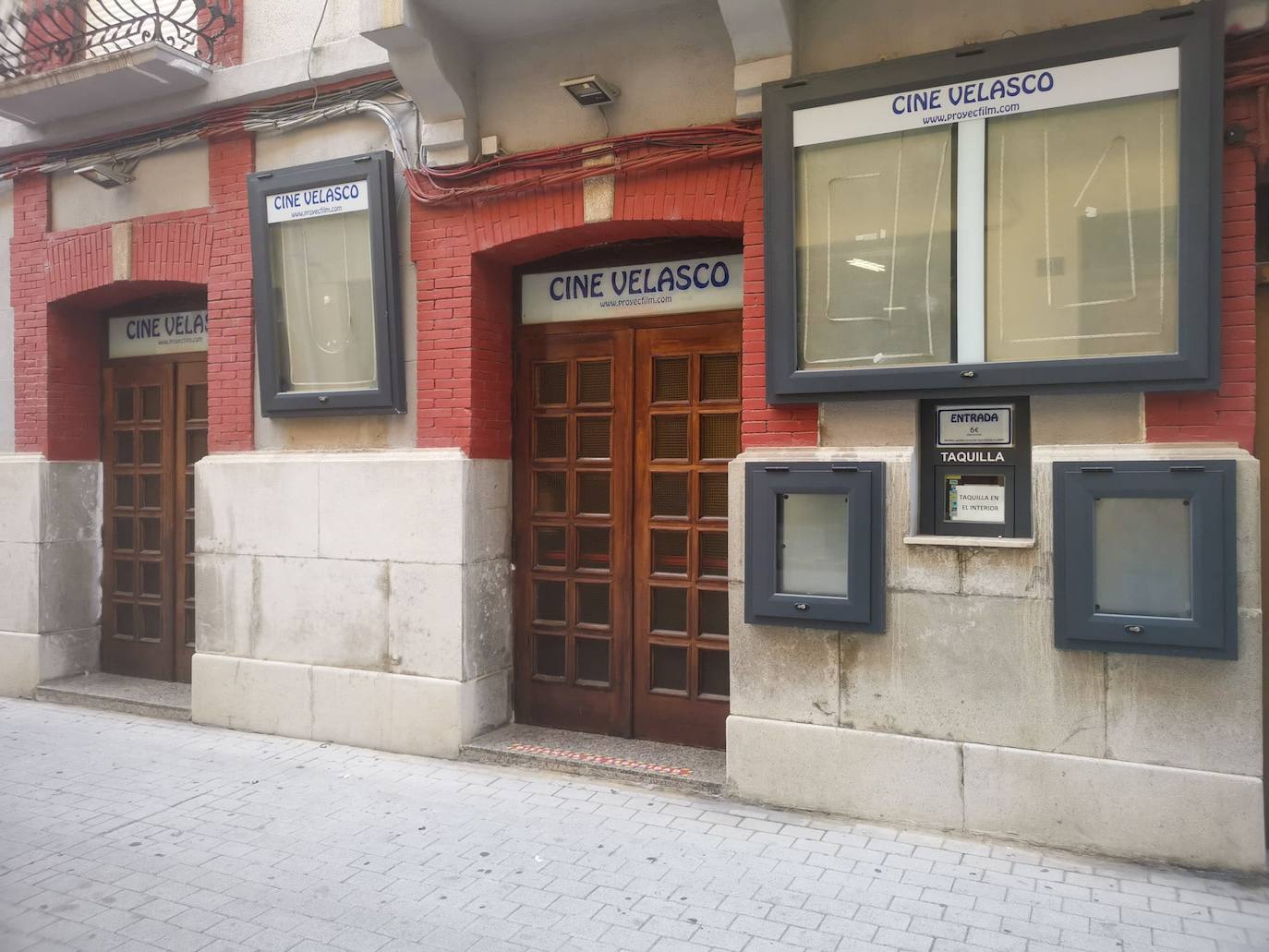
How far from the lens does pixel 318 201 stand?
6.68m

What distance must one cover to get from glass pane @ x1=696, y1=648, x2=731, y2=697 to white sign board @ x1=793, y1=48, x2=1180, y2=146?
10.5 feet

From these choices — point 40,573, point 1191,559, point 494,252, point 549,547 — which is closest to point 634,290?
point 494,252

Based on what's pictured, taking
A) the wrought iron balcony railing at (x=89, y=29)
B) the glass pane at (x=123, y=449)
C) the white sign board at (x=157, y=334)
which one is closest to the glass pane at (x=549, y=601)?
the white sign board at (x=157, y=334)

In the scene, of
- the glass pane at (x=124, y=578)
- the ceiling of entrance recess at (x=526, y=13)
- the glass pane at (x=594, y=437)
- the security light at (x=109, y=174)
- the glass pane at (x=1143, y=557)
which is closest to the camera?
the glass pane at (x=1143, y=557)

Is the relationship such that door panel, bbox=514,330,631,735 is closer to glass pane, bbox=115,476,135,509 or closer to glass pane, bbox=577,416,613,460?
glass pane, bbox=577,416,613,460

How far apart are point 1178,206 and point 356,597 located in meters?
5.44

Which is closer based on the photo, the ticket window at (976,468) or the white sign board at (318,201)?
the ticket window at (976,468)

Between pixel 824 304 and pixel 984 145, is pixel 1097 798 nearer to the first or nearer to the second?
pixel 824 304

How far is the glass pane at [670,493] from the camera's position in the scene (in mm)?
6273

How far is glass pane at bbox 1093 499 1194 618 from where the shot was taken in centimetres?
450

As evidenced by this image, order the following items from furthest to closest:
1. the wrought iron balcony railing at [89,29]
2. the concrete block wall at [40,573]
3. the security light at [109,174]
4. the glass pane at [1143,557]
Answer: the concrete block wall at [40,573]
the security light at [109,174]
the wrought iron balcony railing at [89,29]
the glass pane at [1143,557]

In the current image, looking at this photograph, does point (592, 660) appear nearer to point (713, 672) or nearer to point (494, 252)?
point (713, 672)

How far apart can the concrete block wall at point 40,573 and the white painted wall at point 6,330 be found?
10.3 inches

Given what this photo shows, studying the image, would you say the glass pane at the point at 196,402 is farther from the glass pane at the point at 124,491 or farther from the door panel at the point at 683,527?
the door panel at the point at 683,527
